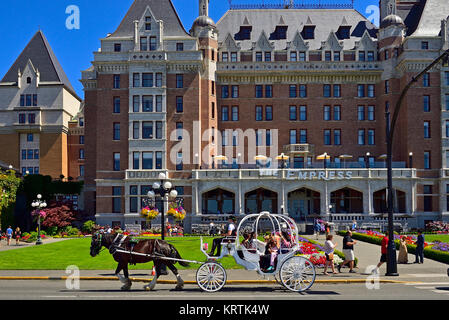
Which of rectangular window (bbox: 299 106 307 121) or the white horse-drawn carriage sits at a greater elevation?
rectangular window (bbox: 299 106 307 121)

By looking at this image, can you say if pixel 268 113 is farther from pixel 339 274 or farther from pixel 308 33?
pixel 339 274

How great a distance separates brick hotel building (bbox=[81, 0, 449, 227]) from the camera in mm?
56406

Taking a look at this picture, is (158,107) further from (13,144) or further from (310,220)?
(13,144)

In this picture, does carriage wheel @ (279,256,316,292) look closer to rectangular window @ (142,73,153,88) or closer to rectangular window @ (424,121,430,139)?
rectangular window @ (142,73,153,88)

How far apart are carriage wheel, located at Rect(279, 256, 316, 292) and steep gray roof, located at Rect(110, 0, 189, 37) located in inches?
1800

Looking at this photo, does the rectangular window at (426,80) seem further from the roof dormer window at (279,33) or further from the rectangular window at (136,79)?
the rectangular window at (136,79)

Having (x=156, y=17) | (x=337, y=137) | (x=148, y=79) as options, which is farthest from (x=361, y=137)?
(x=156, y=17)

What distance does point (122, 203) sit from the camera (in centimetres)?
5769

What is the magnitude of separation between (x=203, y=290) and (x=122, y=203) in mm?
41341

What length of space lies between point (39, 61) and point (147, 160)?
28.8 metres

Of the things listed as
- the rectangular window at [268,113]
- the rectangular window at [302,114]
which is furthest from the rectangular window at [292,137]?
the rectangular window at [268,113]

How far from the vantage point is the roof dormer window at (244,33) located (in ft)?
219

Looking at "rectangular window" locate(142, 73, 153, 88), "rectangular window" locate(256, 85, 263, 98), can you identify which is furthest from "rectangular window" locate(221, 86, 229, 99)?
"rectangular window" locate(142, 73, 153, 88)

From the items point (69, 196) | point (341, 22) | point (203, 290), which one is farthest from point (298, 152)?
point (203, 290)
